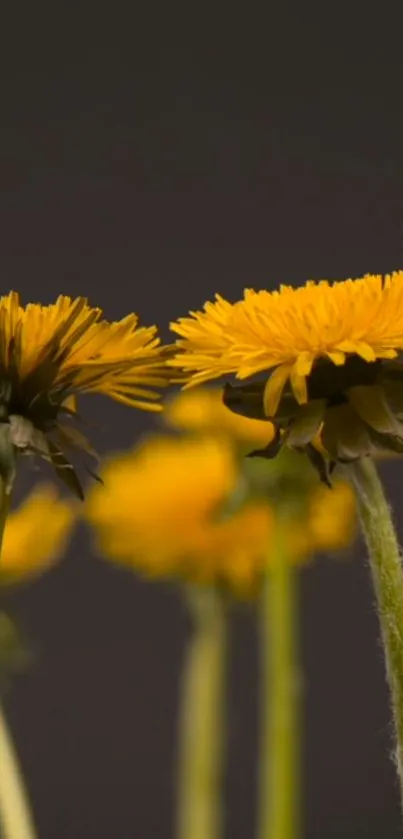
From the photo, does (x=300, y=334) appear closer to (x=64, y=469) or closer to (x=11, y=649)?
(x=64, y=469)

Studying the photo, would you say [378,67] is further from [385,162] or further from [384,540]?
[384,540]

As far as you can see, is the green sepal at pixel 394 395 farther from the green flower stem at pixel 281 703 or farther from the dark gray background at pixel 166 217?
the dark gray background at pixel 166 217

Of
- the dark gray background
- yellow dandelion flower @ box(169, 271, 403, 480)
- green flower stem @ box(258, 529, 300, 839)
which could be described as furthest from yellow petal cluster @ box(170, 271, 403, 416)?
the dark gray background

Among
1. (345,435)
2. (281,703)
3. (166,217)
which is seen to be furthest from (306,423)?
(166,217)

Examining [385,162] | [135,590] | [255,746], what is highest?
[385,162]

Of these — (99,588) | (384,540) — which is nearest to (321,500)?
(384,540)

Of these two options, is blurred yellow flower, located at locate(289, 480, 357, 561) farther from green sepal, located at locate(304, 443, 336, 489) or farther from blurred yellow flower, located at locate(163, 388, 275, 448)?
green sepal, located at locate(304, 443, 336, 489)
